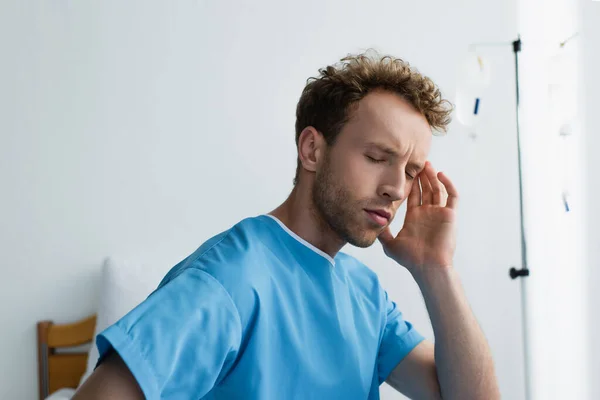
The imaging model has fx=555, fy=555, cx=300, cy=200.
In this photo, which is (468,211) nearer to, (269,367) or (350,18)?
(350,18)

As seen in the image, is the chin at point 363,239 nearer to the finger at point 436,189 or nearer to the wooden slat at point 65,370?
the finger at point 436,189

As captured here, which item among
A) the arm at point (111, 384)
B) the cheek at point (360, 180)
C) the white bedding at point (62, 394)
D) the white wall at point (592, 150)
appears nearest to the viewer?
the arm at point (111, 384)

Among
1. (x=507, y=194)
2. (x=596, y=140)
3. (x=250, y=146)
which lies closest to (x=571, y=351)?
(x=507, y=194)

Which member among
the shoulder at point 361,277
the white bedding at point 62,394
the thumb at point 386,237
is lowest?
the white bedding at point 62,394

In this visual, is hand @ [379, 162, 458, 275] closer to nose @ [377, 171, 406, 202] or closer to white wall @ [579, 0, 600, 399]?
nose @ [377, 171, 406, 202]

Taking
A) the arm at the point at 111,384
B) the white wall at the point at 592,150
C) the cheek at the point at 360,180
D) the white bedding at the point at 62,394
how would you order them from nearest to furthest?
the arm at the point at 111,384, the cheek at the point at 360,180, the white bedding at the point at 62,394, the white wall at the point at 592,150

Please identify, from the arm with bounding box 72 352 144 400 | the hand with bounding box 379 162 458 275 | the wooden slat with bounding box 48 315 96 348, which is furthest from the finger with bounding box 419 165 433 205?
the wooden slat with bounding box 48 315 96 348

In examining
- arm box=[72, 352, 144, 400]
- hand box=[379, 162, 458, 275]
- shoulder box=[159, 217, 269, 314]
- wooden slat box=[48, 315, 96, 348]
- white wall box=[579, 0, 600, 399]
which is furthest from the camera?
white wall box=[579, 0, 600, 399]

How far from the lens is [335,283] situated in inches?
39.4

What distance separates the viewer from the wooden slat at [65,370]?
1800mm

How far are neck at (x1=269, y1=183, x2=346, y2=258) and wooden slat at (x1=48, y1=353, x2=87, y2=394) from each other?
1175 mm

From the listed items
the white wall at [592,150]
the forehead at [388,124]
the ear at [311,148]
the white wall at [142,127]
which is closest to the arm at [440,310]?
the forehead at [388,124]

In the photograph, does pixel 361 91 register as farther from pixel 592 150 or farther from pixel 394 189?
pixel 592 150

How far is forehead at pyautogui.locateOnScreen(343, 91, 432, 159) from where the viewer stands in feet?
3.10
